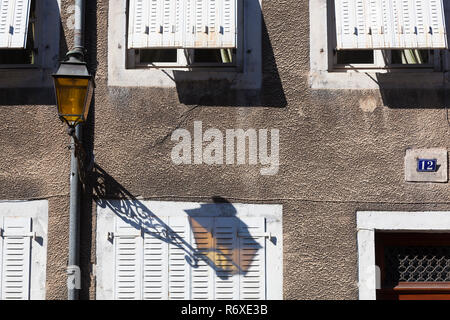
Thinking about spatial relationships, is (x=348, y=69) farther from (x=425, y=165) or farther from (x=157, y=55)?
(x=157, y=55)

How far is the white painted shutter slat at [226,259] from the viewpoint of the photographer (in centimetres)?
720

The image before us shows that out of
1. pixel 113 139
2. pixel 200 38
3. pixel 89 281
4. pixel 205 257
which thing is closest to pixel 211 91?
pixel 200 38

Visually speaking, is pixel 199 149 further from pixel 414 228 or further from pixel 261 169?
pixel 414 228

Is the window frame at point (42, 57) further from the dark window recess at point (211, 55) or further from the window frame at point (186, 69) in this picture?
the dark window recess at point (211, 55)

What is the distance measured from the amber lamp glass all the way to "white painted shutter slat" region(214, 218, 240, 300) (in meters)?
1.73

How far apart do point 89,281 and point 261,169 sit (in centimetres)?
192

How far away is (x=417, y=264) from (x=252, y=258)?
5.40 feet

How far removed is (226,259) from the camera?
7.23m

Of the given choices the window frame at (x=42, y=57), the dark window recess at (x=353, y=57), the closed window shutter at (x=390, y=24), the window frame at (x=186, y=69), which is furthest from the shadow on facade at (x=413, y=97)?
the window frame at (x=42, y=57)

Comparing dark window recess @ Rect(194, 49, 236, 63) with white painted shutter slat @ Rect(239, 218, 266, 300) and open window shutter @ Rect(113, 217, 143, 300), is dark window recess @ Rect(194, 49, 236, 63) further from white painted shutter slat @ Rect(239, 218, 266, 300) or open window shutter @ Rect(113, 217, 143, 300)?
open window shutter @ Rect(113, 217, 143, 300)

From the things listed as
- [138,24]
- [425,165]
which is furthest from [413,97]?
[138,24]

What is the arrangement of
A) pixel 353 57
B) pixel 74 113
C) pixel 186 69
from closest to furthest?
pixel 74 113 < pixel 186 69 < pixel 353 57
